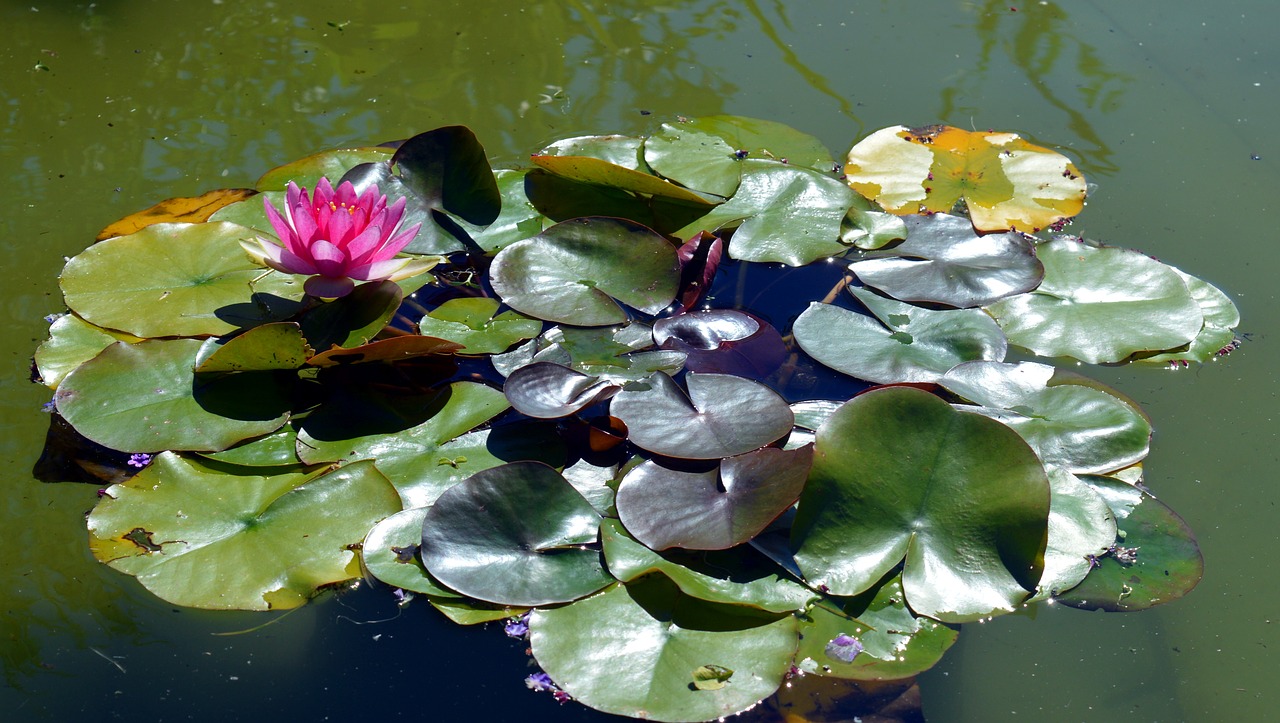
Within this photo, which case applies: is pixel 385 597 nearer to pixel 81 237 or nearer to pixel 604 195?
pixel 604 195

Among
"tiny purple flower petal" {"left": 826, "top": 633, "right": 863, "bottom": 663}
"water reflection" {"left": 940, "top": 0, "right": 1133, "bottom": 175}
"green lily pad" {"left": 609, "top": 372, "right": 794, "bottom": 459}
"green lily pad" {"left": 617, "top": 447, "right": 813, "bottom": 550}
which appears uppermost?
"water reflection" {"left": 940, "top": 0, "right": 1133, "bottom": 175}

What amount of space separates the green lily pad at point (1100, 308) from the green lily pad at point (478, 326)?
1288 millimetres

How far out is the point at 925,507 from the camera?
1849mm

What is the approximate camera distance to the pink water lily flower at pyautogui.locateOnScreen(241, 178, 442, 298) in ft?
6.88

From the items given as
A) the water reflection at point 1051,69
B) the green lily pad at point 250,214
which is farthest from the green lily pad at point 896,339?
the green lily pad at point 250,214

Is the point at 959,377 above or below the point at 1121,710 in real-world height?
above

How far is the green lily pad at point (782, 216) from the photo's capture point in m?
2.51

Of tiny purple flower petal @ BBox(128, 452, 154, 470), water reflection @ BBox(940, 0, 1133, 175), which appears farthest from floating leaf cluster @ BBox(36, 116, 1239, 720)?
water reflection @ BBox(940, 0, 1133, 175)

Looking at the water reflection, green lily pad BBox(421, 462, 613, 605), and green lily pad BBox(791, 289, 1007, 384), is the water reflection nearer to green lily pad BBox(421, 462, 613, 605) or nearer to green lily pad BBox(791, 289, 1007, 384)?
green lily pad BBox(791, 289, 1007, 384)

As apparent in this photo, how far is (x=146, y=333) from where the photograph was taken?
2.20 metres

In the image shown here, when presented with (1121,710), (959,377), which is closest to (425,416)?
(959,377)

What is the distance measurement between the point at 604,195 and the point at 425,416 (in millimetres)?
867

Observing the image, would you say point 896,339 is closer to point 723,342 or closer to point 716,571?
point 723,342

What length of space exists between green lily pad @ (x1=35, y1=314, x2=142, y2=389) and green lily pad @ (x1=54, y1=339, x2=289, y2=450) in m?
0.11
